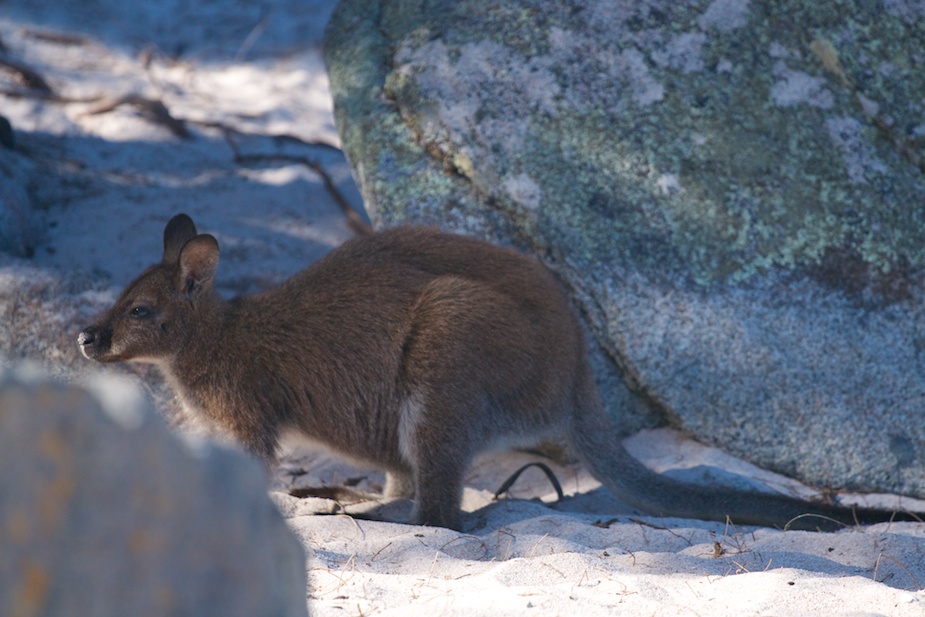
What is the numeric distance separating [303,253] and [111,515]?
188 inches

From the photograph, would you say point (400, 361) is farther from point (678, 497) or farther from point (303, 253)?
point (303, 253)

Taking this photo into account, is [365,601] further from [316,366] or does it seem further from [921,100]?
[921,100]

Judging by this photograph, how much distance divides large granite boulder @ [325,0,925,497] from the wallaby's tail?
564 millimetres

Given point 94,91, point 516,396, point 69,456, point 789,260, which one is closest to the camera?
point 69,456

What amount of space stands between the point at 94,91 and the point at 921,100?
19.5ft

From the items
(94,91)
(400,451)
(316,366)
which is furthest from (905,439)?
(94,91)

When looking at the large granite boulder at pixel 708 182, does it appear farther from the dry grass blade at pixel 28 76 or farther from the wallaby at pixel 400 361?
the dry grass blade at pixel 28 76

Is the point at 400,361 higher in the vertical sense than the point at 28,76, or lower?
lower

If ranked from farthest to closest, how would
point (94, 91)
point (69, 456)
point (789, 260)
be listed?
point (94, 91), point (789, 260), point (69, 456)

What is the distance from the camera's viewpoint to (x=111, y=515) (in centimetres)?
129

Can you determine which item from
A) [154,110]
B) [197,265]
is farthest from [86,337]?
[154,110]

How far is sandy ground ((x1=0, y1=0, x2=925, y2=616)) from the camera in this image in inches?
113

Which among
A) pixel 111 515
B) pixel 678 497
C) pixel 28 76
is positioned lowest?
pixel 678 497

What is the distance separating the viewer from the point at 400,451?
4.18 meters
